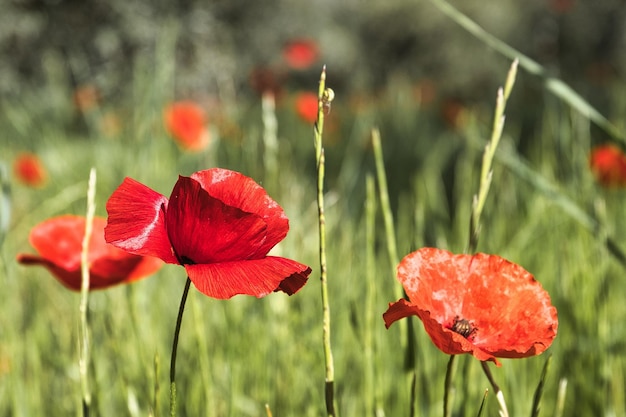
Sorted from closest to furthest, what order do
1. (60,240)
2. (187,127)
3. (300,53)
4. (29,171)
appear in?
(60,240) < (29,171) < (187,127) < (300,53)

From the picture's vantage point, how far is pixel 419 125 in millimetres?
4027

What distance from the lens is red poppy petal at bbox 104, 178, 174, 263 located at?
346 millimetres

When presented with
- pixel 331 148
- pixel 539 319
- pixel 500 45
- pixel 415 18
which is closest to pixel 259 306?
pixel 500 45

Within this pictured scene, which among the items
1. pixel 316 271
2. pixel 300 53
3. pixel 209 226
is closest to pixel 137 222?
pixel 209 226

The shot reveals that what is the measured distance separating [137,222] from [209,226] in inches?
1.5

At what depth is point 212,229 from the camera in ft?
1.19

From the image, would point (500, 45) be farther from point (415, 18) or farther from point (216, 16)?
point (415, 18)

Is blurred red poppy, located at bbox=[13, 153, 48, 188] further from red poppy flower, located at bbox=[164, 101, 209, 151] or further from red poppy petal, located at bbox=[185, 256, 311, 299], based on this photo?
red poppy petal, located at bbox=[185, 256, 311, 299]

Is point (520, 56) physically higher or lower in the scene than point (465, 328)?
higher

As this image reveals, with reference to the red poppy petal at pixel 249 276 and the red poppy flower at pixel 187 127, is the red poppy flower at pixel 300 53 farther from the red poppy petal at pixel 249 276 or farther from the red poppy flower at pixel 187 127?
the red poppy petal at pixel 249 276

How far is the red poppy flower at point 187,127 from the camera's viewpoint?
6.53 feet

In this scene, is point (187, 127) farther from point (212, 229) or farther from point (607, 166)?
point (212, 229)

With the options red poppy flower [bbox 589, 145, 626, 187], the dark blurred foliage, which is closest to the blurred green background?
red poppy flower [bbox 589, 145, 626, 187]

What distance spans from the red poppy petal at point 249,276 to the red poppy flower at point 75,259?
7.4 inches
